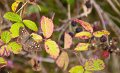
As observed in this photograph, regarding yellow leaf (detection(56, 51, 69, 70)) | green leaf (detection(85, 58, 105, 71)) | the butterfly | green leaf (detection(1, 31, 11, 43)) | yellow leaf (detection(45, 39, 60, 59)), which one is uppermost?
green leaf (detection(1, 31, 11, 43))

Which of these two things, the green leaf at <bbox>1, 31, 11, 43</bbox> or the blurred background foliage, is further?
the blurred background foliage

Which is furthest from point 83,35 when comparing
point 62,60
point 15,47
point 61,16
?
point 61,16

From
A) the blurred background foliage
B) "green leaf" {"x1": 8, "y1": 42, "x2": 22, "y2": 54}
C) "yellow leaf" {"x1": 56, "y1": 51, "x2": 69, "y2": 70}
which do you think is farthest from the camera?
the blurred background foliage

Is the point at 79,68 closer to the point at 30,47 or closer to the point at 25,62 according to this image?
the point at 30,47

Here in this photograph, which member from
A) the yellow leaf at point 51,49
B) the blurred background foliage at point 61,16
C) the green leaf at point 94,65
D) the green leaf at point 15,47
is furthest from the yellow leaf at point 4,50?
the blurred background foliage at point 61,16

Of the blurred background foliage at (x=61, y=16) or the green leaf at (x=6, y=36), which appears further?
the blurred background foliage at (x=61, y=16)

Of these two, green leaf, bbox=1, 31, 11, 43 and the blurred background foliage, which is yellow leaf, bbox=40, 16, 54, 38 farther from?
the blurred background foliage

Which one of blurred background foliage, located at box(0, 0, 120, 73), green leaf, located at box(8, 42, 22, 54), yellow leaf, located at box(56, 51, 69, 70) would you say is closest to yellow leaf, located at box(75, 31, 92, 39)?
yellow leaf, located at box(56, 51, 69, 70)

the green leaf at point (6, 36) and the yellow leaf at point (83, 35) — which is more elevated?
the green leaf at point (6, 36)

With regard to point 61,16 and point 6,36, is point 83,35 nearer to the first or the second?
point 6,36

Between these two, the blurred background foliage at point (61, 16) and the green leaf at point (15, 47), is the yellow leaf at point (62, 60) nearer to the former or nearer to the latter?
the green leaf at point (15, 47)

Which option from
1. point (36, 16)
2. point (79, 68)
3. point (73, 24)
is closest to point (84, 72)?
point (79, 68)
